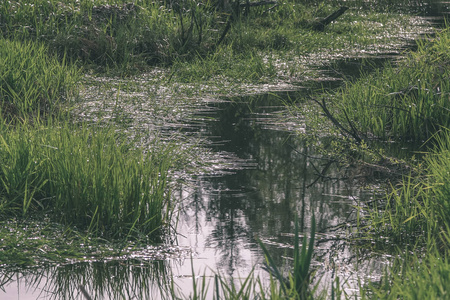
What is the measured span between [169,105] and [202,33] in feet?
8.60

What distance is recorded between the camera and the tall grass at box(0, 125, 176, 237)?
337cm

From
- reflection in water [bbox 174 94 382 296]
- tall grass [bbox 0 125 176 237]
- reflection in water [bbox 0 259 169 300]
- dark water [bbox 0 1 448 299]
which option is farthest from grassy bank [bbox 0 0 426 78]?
reflection in water [bbox 0 259 169 300]

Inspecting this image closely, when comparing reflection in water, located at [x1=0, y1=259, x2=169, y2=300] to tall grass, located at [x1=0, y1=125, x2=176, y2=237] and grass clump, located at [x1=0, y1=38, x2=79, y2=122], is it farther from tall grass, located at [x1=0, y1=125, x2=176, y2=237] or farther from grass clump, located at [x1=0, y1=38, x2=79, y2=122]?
grass clump, located at [x1=0, y1=38, x2=79, y2=122]

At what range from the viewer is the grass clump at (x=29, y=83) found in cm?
525

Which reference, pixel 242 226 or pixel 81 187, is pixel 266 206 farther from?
pixel 81 187

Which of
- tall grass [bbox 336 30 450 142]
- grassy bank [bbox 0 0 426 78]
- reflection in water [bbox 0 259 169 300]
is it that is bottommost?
reflection in water [bbox 0 259 169 300]

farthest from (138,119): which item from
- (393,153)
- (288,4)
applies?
(288,4)

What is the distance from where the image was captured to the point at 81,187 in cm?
343

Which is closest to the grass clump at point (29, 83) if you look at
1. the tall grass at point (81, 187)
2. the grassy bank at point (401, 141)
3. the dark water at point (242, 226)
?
the dark water at point (242, 226)

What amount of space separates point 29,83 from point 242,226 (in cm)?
278

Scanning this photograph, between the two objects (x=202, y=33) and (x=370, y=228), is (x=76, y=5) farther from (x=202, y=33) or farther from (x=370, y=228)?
(x=370, y=228)

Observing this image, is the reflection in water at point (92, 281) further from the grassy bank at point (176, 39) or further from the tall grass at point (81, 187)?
the grassy bank at point (176, 39)

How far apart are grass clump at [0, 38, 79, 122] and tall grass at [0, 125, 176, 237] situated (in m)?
1.52

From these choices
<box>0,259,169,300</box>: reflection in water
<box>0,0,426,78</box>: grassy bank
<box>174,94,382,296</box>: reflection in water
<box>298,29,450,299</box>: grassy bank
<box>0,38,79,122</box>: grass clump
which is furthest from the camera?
<box>0,0,426,78</box>: grassy bank
